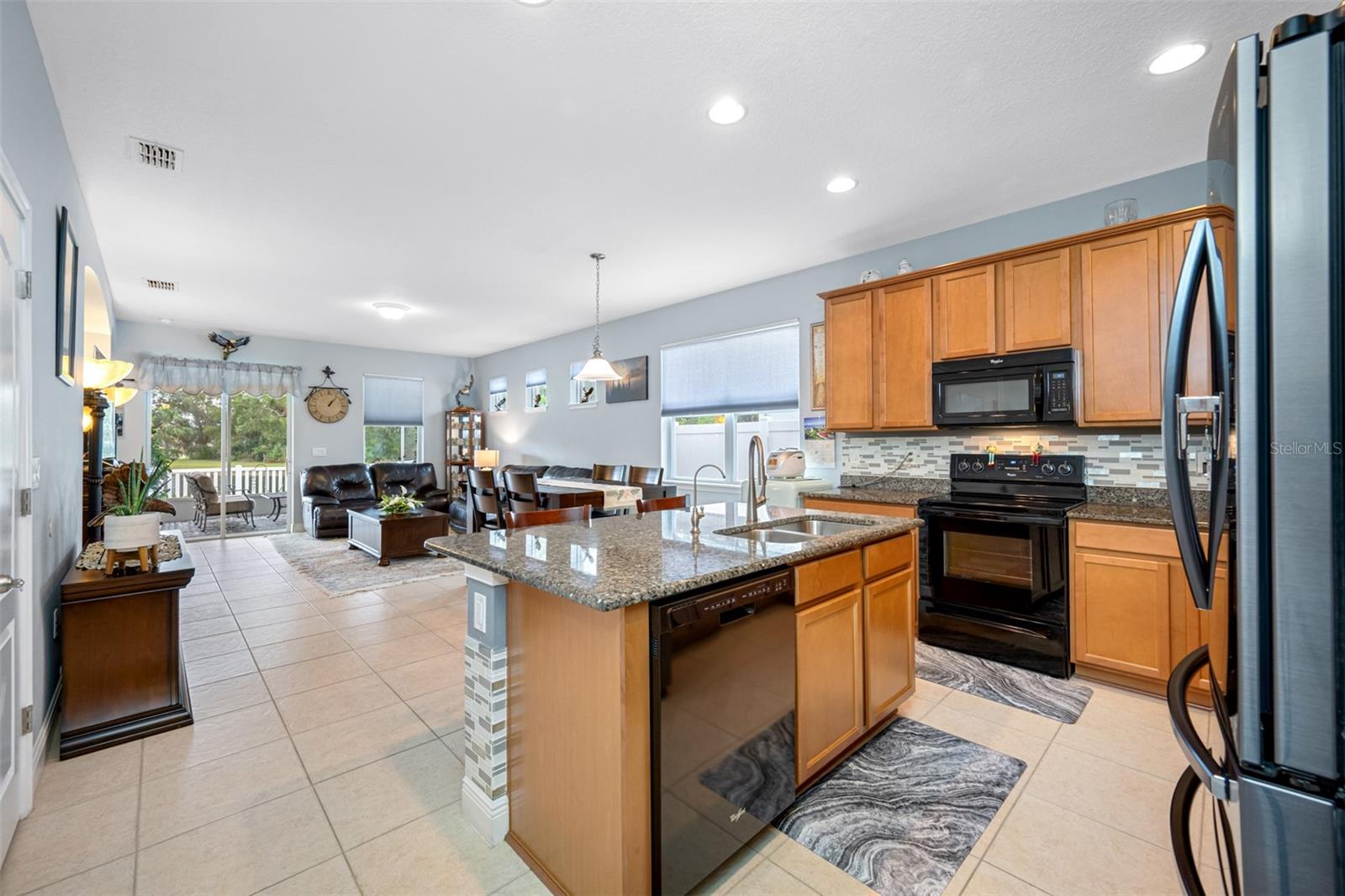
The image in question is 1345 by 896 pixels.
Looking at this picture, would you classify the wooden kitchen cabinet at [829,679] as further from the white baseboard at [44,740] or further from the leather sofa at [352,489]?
the leather sofa at [352,489]

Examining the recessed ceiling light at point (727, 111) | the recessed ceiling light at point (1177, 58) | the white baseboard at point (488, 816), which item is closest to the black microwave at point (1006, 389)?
the recessed ceiling light at point (1177, 58)

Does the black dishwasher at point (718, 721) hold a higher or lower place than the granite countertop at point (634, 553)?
lower

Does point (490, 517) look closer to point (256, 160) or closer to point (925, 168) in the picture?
point (256, 160)

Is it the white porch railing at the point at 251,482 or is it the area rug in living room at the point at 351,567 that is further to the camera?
the white porch railing at the point at 251,482

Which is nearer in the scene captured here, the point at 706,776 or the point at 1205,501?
the point at 1205,501

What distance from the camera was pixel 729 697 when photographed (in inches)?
61.3

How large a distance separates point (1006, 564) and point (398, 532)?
5285 millimetres

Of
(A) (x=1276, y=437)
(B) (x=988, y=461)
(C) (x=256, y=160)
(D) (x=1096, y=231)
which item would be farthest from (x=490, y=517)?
(A) (x=1276, y=437)

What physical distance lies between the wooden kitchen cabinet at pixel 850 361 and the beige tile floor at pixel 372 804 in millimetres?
1971

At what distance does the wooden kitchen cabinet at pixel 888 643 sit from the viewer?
7.25ft

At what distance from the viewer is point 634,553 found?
1.82 meters

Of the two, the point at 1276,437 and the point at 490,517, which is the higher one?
the point at 1276,437

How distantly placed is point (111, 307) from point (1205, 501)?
8.45 metres

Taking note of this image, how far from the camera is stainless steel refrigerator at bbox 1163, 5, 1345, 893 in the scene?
66 cm
